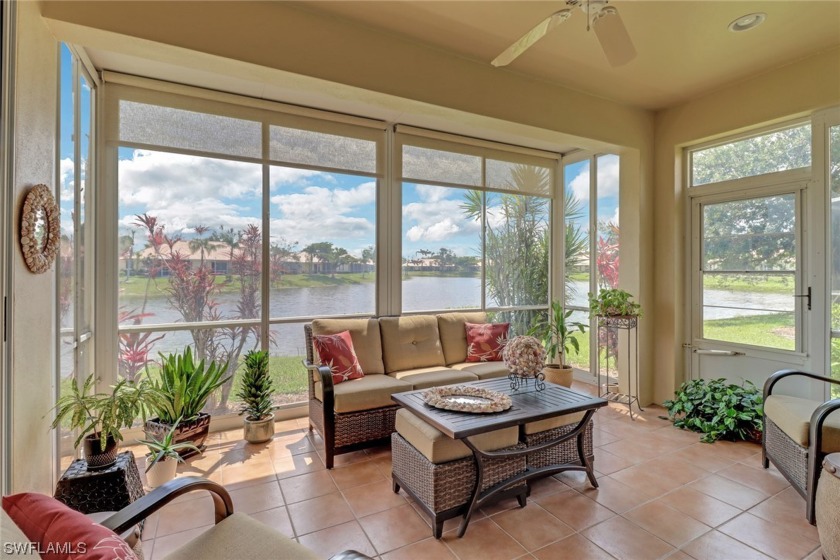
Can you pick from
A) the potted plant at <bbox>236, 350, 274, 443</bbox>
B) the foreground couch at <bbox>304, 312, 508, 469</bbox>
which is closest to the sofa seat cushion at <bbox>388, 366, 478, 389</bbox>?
the foreground couch at <bbox>304, 312, 508, 469</bbox>

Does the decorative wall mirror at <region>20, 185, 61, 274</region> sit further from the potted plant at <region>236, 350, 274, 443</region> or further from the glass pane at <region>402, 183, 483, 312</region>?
the glass pane at <region>402, 183, 483, 312</region>

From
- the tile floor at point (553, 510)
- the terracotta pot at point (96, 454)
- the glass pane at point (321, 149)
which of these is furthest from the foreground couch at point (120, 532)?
the glass pane at point (321, 149)

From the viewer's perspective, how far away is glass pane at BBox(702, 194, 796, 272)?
3.38 metres

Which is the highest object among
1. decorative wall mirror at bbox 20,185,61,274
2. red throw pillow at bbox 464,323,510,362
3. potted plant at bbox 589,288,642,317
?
decorative wall mirror at bbox 20,185,61,274

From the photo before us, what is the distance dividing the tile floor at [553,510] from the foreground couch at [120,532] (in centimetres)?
76

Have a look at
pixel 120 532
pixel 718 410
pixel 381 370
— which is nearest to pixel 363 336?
pixel 381 370

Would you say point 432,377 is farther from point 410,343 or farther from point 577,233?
point 577,233

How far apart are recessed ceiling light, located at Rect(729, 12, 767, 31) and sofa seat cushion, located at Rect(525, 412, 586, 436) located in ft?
9.54

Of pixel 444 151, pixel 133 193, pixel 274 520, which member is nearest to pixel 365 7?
pixel 444 151

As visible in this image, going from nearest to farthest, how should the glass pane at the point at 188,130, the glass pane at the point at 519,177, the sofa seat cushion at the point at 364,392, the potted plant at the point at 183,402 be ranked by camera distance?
the potted plant at the point at 183,402 → the sofa seat cushion at the point at 364,392 → the glass pane at the point at 188,130 → the glass pane at the point at 519,177

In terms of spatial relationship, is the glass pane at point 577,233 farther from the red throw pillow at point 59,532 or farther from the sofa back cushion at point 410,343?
the red throw pillow at point 59,532

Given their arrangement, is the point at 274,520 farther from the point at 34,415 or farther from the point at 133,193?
the point at 133,193

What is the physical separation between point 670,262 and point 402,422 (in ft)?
11.0

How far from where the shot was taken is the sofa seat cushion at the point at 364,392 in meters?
2.91
